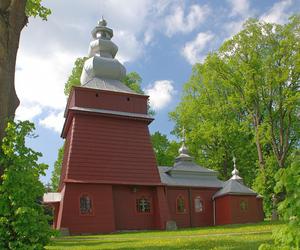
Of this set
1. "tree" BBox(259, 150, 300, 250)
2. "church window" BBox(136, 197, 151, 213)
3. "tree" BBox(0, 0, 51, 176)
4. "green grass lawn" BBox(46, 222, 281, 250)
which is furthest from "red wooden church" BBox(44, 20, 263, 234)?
"tree" BBox(259, 150, 300, 250)

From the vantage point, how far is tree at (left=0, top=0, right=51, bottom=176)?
848 centimetres

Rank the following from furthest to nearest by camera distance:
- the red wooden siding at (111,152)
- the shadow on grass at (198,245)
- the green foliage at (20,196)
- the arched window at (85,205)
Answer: the red wooden siding at (111,152) → the arched window at (85,205) → the shadow on grass at (198,245) → the green foliage at (20,196)

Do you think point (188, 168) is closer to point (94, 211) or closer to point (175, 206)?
point (175, 206)

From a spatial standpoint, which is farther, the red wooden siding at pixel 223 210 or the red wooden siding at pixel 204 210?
the red wooden siding at pixel 204 210

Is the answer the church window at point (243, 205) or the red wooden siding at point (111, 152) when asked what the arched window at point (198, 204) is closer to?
the church window at point (243, 205)

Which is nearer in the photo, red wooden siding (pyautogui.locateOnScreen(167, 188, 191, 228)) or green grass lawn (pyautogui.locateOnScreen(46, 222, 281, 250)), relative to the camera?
green grass lawn (pyautogui.locateOnScreen(46, 222, 281, 250))

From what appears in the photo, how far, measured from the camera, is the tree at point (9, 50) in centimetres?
848

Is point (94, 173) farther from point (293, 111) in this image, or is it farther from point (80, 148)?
point (293, 111)

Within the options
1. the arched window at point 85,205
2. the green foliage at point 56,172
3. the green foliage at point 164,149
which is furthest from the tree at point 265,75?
the green foliage at point 56,172

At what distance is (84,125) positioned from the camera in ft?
74.9

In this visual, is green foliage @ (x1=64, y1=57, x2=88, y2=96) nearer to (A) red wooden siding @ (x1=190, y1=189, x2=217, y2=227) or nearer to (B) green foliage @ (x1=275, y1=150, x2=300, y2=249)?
(A) red wooden siding @ (x1=190, y1=189, x2=217, y2=227)

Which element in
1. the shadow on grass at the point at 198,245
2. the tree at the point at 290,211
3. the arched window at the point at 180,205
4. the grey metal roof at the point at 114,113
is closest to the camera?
the tree at the point at 290,211

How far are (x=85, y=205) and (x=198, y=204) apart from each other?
8382mm

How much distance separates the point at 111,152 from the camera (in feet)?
74.4
